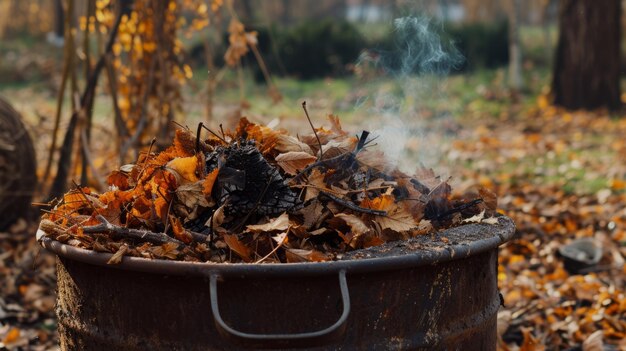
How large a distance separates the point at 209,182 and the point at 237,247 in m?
0.22

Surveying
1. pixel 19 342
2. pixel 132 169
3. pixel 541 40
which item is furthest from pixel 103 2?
pixel 541 40

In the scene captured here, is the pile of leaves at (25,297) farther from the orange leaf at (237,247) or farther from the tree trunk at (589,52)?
the tree trunk at (589,52)

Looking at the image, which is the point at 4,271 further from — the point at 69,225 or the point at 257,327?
the point at 257,327

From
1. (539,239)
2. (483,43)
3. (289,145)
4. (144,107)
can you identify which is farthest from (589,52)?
(289,145)

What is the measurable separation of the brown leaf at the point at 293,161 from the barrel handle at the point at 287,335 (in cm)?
52

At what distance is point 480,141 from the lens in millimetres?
9070

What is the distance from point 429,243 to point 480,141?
23.5 feet

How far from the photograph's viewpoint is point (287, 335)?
72.0 inches

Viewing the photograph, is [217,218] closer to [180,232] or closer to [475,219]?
[180,232]

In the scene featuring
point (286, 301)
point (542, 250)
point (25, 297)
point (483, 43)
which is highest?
point (286, 301)

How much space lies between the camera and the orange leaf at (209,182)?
2160 millimetres

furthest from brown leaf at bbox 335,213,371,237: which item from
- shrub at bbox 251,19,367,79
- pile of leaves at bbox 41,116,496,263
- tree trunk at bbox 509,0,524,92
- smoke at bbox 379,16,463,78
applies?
shrub at bbox 251,19,367,79

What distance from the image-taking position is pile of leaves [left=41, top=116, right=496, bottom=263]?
2.09 meters

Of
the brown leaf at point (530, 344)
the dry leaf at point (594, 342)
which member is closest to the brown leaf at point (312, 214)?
the brown leaf at point (530, 344)
